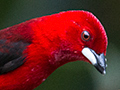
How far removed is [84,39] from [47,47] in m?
0.31

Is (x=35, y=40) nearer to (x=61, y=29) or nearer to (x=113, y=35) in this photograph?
(x=61, y=29)

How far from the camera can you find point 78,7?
2.98 meters

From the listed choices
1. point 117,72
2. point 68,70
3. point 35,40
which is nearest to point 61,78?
point 68,70

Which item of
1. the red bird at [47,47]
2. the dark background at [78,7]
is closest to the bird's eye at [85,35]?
the red bird at [47,47]

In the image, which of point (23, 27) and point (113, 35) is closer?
point (23, 27)

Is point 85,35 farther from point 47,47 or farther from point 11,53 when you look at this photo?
point 11,53

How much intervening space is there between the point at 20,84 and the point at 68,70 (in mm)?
874

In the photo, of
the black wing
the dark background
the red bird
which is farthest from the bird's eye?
the dark background

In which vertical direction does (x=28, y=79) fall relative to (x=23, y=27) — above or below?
below

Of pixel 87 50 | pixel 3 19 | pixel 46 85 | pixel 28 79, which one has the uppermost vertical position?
pixel 3 19

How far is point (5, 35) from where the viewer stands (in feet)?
6.56

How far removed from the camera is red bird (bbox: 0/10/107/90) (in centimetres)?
179

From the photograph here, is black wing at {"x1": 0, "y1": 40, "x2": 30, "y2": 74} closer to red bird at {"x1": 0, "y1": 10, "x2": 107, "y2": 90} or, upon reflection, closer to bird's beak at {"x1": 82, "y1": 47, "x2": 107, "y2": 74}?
red bird at {"x1": 0, "y1": 10, "x2": 107, "y2": 90}

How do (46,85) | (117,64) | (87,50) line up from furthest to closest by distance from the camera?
(117,64)
(46,85)
(87,50)
